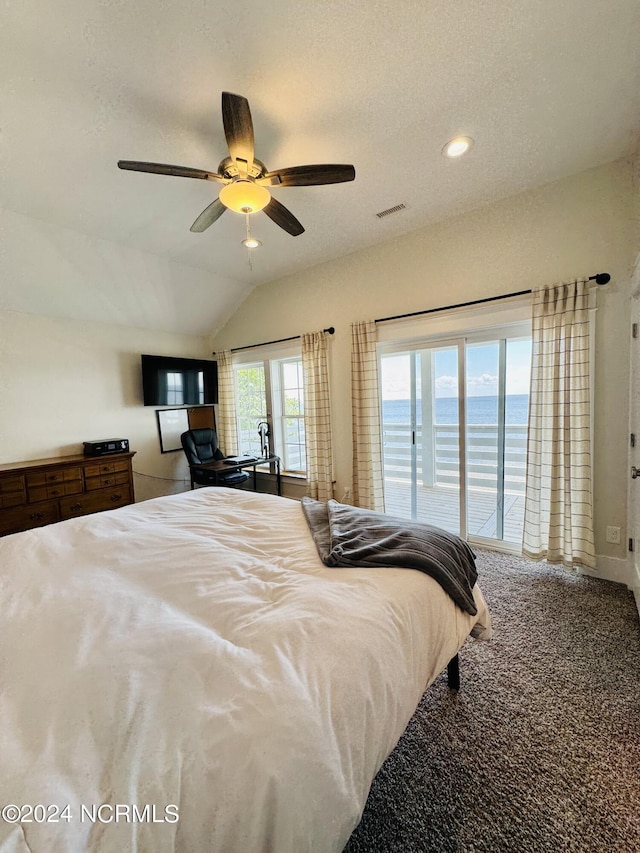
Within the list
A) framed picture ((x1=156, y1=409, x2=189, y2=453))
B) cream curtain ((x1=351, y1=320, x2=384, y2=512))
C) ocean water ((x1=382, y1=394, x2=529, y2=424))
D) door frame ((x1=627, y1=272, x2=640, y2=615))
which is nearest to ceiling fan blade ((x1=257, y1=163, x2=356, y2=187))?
cream curtain ((x1=351, y1=320, x2=384, y2=512))

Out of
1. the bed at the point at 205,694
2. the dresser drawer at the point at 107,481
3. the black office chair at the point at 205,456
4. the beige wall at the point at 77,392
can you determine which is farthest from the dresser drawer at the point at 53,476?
the bed at the point at 205,694

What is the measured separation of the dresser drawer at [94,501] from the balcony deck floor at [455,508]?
10.1ft

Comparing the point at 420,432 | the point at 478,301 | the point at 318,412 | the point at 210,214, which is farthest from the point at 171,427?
the point at 478,301

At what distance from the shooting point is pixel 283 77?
160 centimetres

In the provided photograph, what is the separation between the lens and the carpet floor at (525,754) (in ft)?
3.44

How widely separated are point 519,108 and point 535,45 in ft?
1.10

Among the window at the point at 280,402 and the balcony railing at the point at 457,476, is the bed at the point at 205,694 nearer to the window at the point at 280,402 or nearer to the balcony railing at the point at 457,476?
the balcony railing at the point at 457,476

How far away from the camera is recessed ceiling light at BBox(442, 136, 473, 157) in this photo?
2.00 m

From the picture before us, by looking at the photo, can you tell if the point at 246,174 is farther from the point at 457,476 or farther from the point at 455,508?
the point at 455,508

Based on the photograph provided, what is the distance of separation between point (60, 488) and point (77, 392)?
45.1 inches

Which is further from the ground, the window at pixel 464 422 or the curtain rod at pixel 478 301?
the curtain rod at pixel 478 301

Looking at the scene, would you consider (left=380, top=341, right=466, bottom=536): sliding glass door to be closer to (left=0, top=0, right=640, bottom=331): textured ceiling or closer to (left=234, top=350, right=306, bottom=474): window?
(left=234, top=350, right=306, bottom=474): window

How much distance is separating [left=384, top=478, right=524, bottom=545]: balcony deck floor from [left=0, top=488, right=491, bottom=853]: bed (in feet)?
6.39

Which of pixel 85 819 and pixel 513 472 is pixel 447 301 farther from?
pixel 85 819
